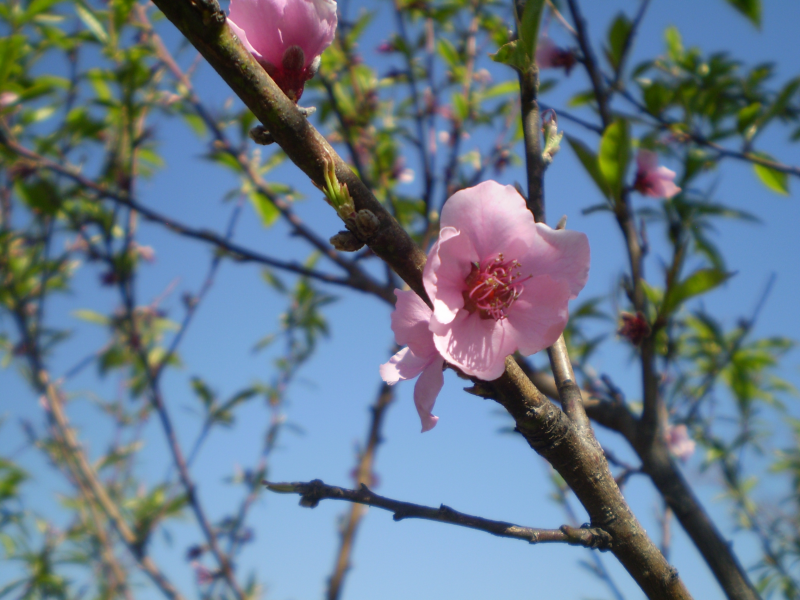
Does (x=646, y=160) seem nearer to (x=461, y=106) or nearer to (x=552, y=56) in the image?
(x=552, y=56)

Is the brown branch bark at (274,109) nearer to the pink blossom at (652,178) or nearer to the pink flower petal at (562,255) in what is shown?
the pink flower petal at (562,255)

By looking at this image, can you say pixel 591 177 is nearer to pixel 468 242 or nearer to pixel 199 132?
pixel 468 242

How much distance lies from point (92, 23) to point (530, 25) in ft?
7.59

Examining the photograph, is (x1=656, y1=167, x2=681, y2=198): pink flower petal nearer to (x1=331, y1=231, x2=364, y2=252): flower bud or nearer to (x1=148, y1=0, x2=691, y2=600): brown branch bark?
(x1=148, y1=0, x2=691, y2=600): brown branch bark

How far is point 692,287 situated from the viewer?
3.43 feet

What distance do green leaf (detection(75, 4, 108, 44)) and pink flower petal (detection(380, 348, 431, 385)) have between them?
2.37m

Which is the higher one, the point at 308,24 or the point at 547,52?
the point at 547,52

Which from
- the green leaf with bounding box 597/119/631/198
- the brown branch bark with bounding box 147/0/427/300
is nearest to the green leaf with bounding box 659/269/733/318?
the green leaf with bounding box 597/119/631/198

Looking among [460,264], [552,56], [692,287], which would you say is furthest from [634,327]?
[552,56]

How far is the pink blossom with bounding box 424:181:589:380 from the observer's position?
2.15 feet

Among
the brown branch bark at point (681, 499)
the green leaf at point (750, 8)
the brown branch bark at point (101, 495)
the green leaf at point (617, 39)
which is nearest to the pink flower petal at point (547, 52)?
the green leaf at point (617, 39)

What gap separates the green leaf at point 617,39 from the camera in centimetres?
168

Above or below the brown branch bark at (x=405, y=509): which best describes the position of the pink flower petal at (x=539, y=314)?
above

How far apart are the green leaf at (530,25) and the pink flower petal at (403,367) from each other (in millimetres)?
467
